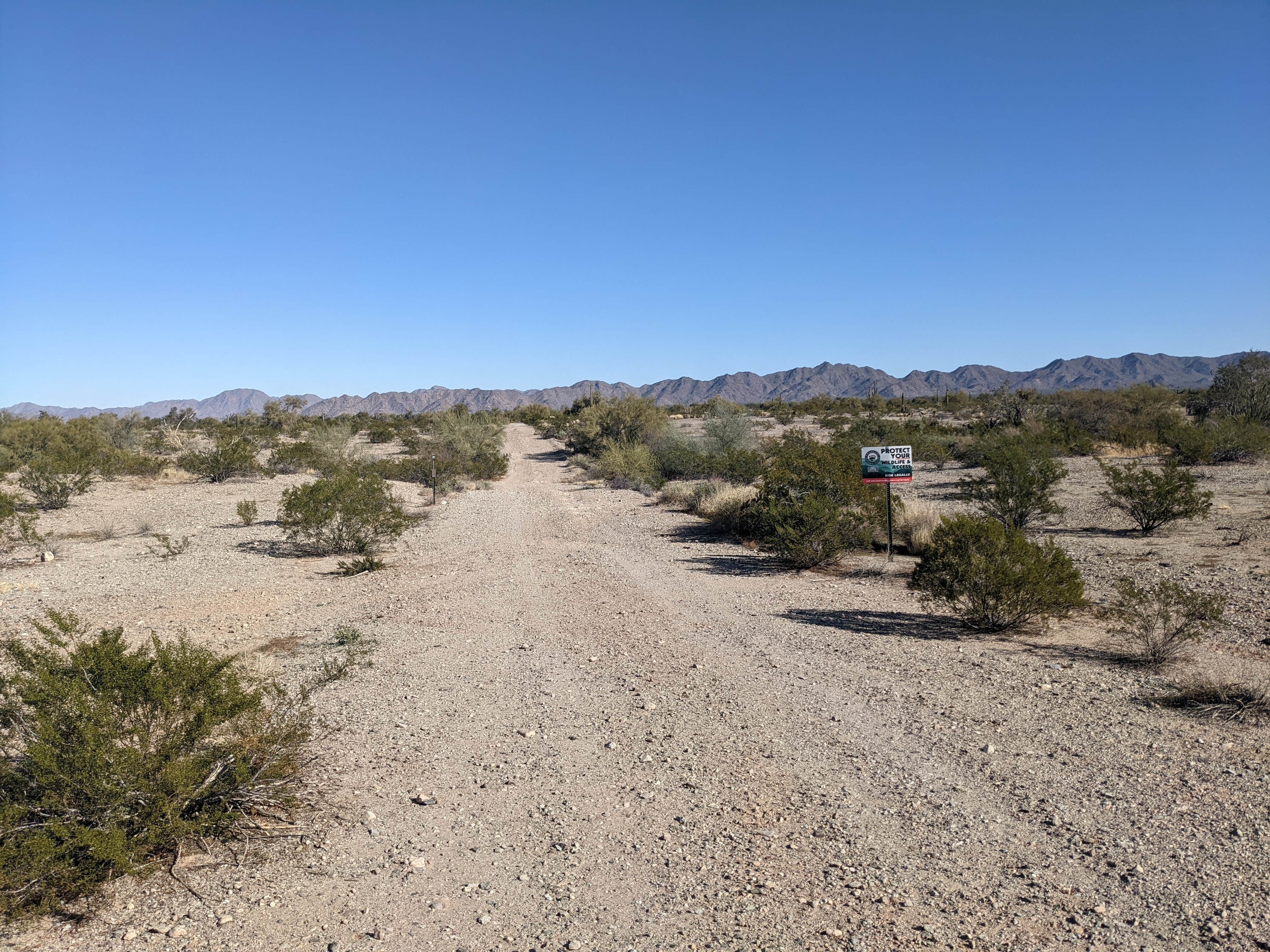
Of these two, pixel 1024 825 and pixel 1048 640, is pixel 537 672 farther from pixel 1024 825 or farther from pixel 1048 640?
pixel 1048 640

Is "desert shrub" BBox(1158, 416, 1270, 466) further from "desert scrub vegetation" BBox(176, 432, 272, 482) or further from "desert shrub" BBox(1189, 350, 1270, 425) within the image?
"desert scrub vegetation" BBox(176, 432, 272, 482)

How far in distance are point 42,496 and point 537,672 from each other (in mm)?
18414

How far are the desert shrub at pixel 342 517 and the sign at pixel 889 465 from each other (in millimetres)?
9249

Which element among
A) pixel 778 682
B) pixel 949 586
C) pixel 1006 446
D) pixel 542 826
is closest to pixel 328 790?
pixel 542 826

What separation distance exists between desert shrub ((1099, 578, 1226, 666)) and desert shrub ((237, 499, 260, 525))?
16.7 meters

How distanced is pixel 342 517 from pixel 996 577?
38.8 ft

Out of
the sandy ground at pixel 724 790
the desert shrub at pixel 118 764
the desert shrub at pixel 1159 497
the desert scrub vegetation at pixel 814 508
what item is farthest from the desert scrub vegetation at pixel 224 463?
the desert shrub at pixel 1159 497

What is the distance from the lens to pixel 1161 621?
8.20 m

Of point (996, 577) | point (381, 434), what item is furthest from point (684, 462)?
point (381, 434)

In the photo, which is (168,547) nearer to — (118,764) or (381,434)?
(118,764)

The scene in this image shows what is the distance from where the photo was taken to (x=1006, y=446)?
16.9 m

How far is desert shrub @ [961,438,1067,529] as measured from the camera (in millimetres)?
15219

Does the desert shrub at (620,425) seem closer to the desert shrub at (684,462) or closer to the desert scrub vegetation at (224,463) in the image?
the desert shrub at (684,462)

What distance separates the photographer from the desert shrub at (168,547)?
14070mm
